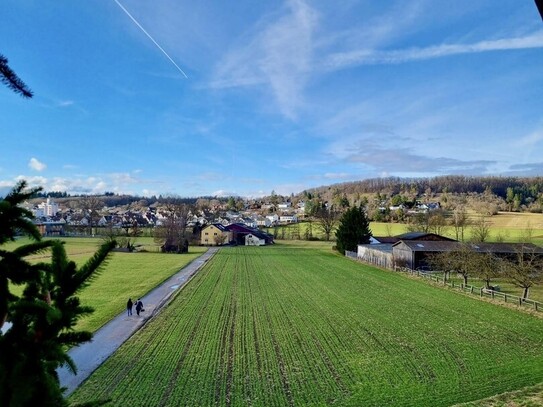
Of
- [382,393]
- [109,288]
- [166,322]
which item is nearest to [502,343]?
[382,393]

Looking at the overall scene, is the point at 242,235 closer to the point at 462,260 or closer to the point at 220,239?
the point at 220,239

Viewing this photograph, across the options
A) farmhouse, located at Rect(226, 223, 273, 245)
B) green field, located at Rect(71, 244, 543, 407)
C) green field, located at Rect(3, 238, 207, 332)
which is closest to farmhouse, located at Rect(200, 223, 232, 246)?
farmhouse, located at Rect(226, 223, 273, 245)

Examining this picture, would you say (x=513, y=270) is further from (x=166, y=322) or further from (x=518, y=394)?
(x=166, y=322)

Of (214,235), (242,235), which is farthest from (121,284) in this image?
(242,235)

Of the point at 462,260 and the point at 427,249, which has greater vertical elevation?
the point at 427,249

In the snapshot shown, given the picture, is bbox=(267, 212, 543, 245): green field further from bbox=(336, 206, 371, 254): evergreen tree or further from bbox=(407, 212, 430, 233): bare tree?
bbox=(336, 206, 371, 254): evergreen tree

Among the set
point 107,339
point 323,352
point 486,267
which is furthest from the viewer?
point 486,267
